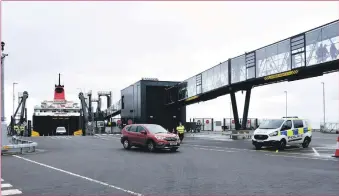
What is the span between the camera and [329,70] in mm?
21875

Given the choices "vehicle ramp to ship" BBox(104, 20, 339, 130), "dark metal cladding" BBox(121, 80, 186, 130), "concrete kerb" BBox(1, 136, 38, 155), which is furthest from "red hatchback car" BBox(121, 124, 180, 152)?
"dark metal cladding" BBox(121, 80, 186, 130)

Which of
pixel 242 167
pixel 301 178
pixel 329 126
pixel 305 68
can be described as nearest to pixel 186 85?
pixel 305 68

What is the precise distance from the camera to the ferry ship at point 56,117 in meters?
55.1

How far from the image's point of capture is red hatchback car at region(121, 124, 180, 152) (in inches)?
751

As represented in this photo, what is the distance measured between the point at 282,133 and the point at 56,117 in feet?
140

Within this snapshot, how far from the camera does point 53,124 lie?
56.5 meters

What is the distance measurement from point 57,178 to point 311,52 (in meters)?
17.5

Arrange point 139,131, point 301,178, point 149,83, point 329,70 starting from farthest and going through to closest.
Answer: point 149,83 < point 329,70 < point 139,131 < point 301,178

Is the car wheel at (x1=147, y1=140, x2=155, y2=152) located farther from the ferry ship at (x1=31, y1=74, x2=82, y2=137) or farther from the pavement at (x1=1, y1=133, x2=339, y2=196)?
the ferry ship at (x1=31, y1=74, x2=82, y2=137)

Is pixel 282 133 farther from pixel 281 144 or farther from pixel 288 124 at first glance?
pixel 288 124

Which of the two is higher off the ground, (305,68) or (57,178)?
(305,68)

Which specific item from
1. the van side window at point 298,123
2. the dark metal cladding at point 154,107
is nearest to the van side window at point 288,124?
the van side window at point 298,123

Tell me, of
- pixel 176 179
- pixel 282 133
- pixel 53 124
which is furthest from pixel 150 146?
pixel 53 124

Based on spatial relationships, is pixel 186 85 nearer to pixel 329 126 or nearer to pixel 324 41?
pixel 324 41
